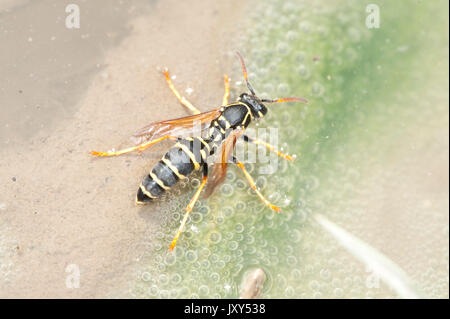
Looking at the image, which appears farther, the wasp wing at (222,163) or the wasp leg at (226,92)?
the wasp leg at (226,92)

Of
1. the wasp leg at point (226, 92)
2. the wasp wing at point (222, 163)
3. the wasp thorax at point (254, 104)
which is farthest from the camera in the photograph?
the wasp leg at point (226, 92)

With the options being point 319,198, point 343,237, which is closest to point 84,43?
point 319,198

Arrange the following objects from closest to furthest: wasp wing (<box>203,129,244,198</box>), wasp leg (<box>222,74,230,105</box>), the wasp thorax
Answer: wasp wing (<box>203,129,244,198</box>) < the wasp thorax < wasp leg (<box>222,74,230,105</box>)

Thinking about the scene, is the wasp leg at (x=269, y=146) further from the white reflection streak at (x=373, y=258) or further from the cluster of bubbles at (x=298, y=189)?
the white reflection streak at (x=373, y=258)

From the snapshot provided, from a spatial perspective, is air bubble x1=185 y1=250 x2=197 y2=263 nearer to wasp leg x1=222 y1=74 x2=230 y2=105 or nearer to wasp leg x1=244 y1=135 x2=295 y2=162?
wasp leg x1=244 y1=135 x2=295 y2=162

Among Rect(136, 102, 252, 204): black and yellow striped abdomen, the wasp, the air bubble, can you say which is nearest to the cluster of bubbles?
the air bubble

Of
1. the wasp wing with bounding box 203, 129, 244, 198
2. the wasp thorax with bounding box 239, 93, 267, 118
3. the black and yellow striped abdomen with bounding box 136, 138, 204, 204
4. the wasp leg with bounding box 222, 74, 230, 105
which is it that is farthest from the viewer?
the wasp leg with bounding box 222, 74, 230, 105

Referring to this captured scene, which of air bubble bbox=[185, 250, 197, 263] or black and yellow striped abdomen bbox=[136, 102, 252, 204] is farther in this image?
air bubble bbox=[185, 250, 197, 263]

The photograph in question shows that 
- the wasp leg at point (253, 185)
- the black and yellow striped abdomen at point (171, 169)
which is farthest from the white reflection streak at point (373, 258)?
the black and yellow striped abdomen at point (171, 169)
